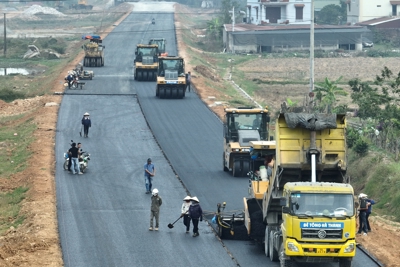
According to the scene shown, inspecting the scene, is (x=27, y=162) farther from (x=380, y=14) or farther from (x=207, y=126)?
(x=380, y=14)

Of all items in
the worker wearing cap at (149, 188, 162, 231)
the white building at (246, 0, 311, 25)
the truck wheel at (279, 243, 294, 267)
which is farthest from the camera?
the white building at (246, 0, 311, 25)

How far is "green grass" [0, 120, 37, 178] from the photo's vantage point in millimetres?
41572

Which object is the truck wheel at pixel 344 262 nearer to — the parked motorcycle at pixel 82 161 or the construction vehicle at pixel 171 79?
the parked motorcycle at pixel 82 161

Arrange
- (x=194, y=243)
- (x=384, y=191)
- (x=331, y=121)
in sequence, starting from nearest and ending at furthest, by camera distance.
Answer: (x=331, y=121), (x=194, y=243), (x=384, y=191)

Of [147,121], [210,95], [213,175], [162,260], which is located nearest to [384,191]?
[213,175]

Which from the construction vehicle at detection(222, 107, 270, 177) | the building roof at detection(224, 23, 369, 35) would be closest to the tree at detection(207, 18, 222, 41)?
the building roof at detection(224, 23, 369, 35)

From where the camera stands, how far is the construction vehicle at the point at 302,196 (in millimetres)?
21453

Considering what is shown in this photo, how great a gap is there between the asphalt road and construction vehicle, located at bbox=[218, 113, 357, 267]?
117 centimetres

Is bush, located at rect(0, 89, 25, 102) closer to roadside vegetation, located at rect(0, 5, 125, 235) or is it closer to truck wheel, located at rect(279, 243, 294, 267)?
roadside vegetation, located at rect(0, 5, 125, 235)

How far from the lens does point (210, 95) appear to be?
64625 millimetres

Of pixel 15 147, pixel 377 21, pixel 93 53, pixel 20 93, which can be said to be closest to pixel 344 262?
pixel 15 147

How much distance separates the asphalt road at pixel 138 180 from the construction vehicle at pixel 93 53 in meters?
10.6

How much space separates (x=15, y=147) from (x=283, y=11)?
3811 inches

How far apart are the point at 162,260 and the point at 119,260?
1.27 meters
